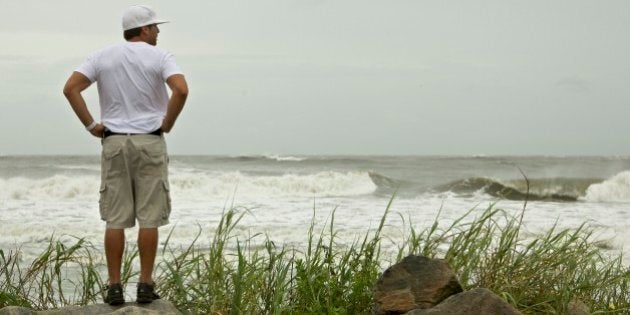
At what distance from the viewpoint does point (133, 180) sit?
5.09 m

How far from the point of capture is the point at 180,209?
1939cm

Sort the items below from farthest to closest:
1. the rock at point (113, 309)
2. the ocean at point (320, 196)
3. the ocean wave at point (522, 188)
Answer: the ocean wave at point (522, 188) < the ocean at point (320, 196) < the rock at point (113, 309)

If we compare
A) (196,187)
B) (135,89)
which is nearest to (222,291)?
(135,89)

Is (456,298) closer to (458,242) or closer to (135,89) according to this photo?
(458,242)

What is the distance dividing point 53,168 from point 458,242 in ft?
103

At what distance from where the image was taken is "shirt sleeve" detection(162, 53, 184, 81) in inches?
197

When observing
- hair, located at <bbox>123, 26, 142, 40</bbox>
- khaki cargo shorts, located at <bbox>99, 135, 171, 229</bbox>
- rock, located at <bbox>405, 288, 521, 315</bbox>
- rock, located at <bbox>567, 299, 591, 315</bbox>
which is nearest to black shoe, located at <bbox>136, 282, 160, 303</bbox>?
khaki cargo shorts, located at <bbox>99, 135, 171, 229</bbox>

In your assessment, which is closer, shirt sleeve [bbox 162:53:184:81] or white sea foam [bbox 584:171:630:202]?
shirt sleeve [bbox 162:53:184:81]

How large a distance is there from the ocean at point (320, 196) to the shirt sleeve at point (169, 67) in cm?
140

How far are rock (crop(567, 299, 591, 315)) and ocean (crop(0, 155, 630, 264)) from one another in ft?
2.37

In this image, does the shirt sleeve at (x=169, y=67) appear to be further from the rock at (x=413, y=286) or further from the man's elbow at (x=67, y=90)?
the rock at (x=413, y=286)

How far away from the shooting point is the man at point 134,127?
5012 millimetres

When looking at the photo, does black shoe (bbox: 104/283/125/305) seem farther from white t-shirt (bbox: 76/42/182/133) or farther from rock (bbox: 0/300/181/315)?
white t-shirt (bbox: 76/42/182/133)

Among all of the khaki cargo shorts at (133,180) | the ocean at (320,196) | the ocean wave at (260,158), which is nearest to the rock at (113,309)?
the khaki cargo shorts at (133,180)
